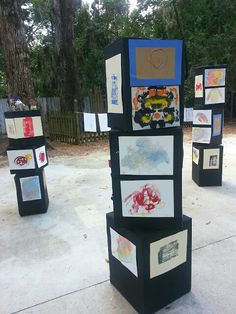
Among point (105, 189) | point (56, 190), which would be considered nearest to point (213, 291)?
point (105, 189)

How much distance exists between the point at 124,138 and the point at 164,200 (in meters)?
0.44

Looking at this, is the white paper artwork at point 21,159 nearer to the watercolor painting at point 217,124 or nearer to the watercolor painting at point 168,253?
the watercolor painting at point 168,253

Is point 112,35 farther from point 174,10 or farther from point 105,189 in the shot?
point 105,189

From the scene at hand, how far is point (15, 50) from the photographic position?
19.7 ft

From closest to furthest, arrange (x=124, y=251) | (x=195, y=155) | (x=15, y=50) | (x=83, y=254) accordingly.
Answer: (x=124, y=251), (x=83, y=254), (x=195, y=155), (x=15, y=50)

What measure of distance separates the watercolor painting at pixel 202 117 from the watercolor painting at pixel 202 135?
0.31 feet

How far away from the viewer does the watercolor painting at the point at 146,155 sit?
1604 mm

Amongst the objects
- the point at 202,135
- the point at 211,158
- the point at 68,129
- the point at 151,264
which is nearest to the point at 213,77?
the point at 202,135

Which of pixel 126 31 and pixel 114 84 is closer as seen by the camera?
pixel 114 84

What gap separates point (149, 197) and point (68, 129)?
20.9 feet

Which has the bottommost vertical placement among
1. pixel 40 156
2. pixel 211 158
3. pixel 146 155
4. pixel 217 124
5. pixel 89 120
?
pixel 211 158

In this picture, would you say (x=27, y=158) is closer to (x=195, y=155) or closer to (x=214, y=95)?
(x=195, y=155)

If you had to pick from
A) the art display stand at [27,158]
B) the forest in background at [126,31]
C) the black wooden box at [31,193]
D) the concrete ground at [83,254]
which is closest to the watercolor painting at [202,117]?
the concrete ground at [83,254]

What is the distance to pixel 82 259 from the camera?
2.37 meters
